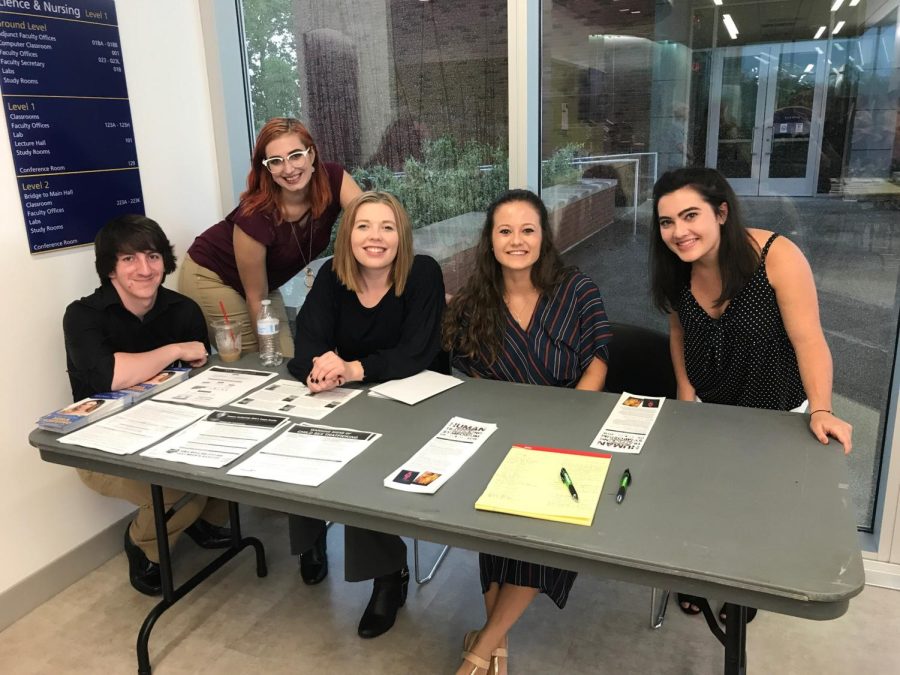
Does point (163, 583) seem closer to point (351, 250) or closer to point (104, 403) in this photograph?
point (104, 403)

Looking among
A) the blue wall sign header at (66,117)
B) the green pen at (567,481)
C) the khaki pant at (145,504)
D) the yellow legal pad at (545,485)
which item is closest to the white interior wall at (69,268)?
the blue wall sign header at (66,117)

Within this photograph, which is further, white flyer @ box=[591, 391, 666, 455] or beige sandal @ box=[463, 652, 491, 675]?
beige sandal @ box=[463, 652, 491, 675]

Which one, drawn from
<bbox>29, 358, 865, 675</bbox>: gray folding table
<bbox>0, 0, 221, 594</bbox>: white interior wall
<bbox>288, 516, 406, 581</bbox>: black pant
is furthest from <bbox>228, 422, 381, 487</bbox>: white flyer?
<bbox>0, 0, 221, 594</bbox>: white interior wall

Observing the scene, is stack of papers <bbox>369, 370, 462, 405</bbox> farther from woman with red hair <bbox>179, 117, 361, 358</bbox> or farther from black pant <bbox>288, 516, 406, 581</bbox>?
woman with red hair <bbox>179, 117, 361, 358</bbox>

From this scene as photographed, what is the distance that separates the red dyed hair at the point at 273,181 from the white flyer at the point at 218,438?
83 cm

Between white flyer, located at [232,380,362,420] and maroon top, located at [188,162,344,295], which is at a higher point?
maroon top, located at [188,162,344,295]

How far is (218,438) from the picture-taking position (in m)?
1.73

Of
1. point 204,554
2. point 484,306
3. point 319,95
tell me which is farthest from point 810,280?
point 204,554

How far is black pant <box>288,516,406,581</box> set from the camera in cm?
204

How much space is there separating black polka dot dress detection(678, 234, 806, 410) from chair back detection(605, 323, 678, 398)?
16cm

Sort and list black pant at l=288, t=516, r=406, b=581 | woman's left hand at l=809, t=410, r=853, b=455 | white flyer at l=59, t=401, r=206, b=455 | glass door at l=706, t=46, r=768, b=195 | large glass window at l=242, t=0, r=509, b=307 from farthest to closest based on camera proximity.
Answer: large glass window at l=242, t=0, r=509, b=307, glass door at l=706, t=46, r=768, b=195, black pant at l=288, t=516, r=406, b=581, white flyer at l=59, t=401, r=206, b=455, woman's left hand at l=809, t=410, r=853, b=455

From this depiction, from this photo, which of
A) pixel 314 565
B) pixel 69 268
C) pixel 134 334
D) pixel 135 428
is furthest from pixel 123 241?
pixel 314 565

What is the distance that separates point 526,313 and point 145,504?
144cm

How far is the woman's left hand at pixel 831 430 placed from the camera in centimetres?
157
